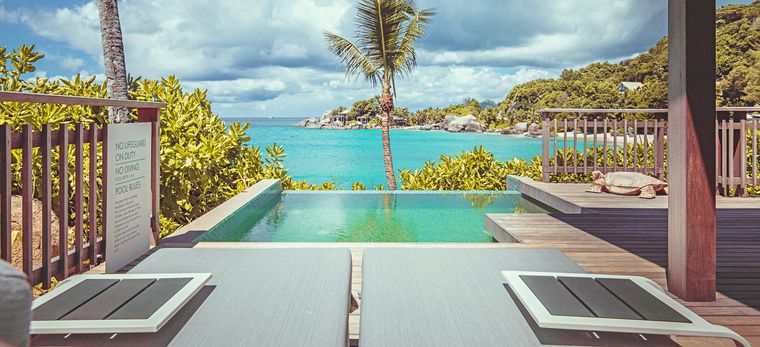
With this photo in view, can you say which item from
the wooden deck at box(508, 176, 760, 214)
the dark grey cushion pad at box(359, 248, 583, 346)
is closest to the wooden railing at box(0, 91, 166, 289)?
the dark grey cushion pad at box(359, 248, 583, 346)

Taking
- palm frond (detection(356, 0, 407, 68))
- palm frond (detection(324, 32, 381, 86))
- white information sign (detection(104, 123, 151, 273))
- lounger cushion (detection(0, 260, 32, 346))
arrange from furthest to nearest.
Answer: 1. palm frond (detection(324, 32, 381, 86))
2. palm frond (detection(356, 0, 407, 68))
3. white information sign (detection(104, 123, 151, 273))
4. lounger cushion (detection(0, 260, 32, 346))

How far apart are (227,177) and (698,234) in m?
5.57

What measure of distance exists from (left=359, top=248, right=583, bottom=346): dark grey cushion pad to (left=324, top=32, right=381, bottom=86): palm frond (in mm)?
9691

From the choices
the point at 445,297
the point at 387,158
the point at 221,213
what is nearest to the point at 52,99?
the point at 445,297

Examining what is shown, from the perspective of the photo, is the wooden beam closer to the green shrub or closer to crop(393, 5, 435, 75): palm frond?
the green shrub

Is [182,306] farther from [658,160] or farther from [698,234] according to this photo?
[658,160]

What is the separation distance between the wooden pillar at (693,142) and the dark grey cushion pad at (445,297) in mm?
552

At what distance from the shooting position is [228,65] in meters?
24.3

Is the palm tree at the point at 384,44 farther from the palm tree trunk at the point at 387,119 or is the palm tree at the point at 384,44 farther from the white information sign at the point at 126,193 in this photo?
the white information sign at the point at 126,193

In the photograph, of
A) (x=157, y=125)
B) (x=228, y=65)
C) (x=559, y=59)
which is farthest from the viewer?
(x=559, y=59)

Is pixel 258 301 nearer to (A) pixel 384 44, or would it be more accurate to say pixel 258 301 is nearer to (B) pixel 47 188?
(B) pixel 47 188

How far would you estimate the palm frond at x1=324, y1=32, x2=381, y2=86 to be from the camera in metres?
11.7

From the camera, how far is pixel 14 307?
1.49 feet

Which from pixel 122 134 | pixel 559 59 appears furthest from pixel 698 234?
pixel 559 59
